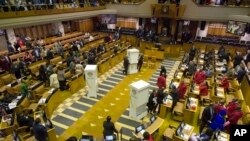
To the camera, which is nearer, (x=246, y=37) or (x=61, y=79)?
(x=61, y=79)

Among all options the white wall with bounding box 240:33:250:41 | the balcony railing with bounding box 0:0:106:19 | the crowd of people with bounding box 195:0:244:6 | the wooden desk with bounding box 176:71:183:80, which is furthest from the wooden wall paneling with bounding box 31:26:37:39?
the white wall with bounding box 240:33:250:41

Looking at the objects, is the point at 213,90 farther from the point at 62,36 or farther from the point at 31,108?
the point at 62,36

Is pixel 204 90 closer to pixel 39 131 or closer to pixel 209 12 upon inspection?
pixel 39 131

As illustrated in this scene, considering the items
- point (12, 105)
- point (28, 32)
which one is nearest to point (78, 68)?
point (12, 105)

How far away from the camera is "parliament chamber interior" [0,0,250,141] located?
742 cm

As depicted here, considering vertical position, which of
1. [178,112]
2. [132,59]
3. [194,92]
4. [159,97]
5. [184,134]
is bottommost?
[178,112]

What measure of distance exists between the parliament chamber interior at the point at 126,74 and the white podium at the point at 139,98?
47 millimetres

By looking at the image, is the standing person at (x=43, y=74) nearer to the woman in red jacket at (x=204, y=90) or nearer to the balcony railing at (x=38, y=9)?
the balcony railing at (x=38, y=9)

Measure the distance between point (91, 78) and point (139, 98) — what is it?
311 cm

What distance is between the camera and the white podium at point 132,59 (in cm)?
1266

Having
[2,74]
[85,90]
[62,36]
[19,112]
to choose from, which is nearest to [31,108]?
[19,112]

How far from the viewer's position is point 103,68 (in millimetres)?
13492

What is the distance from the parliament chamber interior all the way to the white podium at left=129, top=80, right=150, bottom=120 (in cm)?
5

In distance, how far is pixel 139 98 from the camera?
26.5 ft
